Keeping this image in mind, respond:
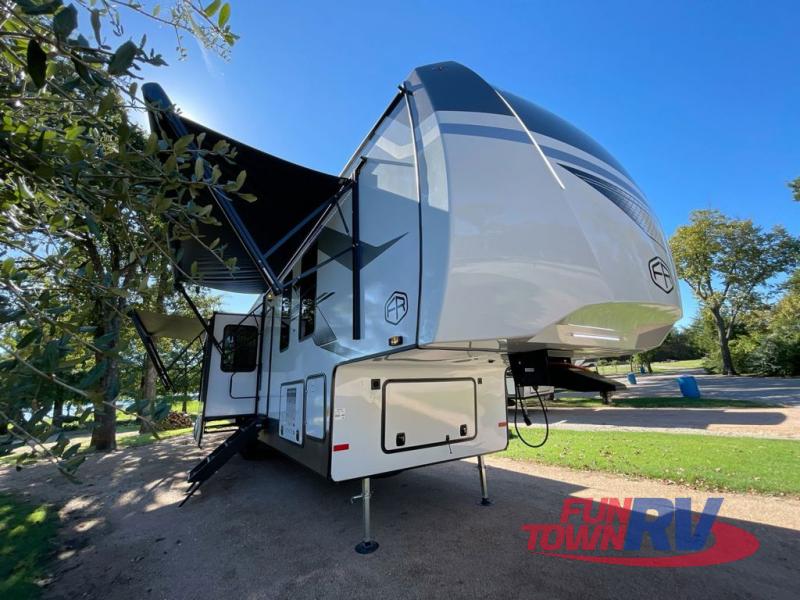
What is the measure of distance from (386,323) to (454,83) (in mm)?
1741

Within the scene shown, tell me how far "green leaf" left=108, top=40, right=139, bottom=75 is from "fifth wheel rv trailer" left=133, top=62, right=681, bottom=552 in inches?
10.8

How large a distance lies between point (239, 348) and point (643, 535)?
596cm

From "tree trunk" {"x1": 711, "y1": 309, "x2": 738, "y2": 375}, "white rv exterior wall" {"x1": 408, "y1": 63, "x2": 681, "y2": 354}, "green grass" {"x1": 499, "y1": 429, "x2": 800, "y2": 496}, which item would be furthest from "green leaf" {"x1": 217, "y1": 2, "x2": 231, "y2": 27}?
"tree trunk" {"x1": 711, "y1": 309, "x2": 738, "y2": 375}

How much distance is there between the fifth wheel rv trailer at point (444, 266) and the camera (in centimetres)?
225

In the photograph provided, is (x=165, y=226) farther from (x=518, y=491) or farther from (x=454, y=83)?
(x=518, y=491)

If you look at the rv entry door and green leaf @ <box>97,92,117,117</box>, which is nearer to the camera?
green leaf @ <box>97,92,117,117</box>

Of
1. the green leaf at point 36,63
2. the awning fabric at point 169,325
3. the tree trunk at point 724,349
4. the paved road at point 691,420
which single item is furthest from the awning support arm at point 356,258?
the tree trunk at point 724,349

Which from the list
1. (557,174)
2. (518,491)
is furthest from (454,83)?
(518,491)

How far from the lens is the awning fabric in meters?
6.86

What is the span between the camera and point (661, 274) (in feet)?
8.45

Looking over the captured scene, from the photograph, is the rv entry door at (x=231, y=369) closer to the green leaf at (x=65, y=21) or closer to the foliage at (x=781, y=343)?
the green leaf at (x=65, y=21)

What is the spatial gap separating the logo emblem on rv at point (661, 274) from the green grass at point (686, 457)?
3790 mm

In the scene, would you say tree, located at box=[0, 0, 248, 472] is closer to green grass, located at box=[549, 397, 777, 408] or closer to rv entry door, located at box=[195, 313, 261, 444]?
rv entry door, located at box=[195, 313, 261, 444]

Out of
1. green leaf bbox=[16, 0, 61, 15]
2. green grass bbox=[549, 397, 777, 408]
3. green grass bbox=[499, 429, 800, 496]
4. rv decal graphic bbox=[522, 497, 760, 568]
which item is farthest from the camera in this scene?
green grass bbox=[549, 397, 777, 408]
